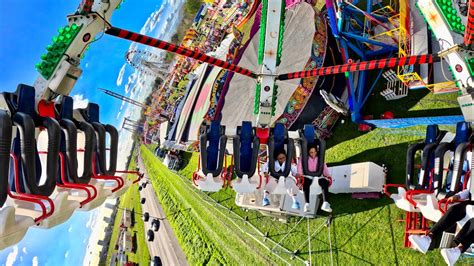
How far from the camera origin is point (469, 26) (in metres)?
3.88

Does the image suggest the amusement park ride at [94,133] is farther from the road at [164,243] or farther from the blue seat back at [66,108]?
the road at [164,243]

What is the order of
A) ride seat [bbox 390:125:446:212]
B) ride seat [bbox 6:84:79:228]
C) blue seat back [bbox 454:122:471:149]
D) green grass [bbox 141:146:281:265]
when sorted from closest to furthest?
ride seat [bbox 6:84:79:228] < blue seat back [bbox 454:122:471:149] < ride seat [bbox 390:125:446:212] < green grass [bbox 141:146:281:265]

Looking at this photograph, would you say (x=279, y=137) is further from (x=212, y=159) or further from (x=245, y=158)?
(x=212, y=159)

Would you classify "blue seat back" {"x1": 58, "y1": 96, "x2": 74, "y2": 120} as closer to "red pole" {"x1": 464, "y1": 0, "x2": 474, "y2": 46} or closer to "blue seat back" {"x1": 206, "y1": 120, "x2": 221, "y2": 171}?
"blue seat back" {"x1": 206, "y1": 120, "x2": 221, "y2": 171}

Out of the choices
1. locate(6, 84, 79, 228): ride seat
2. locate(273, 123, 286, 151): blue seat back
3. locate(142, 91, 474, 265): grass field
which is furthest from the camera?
locate(142, 91, 474, 265): grass field

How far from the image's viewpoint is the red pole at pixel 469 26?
379 centimetres

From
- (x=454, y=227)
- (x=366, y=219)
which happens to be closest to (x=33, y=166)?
(x=454, y=227)

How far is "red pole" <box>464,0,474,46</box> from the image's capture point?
3791 millimetres

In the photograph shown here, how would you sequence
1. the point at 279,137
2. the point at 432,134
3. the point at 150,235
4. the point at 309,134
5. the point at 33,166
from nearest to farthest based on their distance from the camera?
the point at 33,166 → the point at 432,134 → the point at 279,137 → the point at 309,134 → the point at 150,235

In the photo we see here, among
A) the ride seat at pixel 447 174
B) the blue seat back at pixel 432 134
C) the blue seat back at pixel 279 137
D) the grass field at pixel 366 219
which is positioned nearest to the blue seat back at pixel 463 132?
the ride seat at pixel 447 174

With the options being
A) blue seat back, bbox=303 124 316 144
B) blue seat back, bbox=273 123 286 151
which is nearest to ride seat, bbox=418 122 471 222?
blue seat back, bbox=303 124 316 144

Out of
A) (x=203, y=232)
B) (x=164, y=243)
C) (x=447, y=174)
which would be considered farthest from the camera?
(x=164, y=243)

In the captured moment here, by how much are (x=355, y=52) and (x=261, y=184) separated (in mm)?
4272

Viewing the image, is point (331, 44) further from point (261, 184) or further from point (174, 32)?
point (174, 32)
